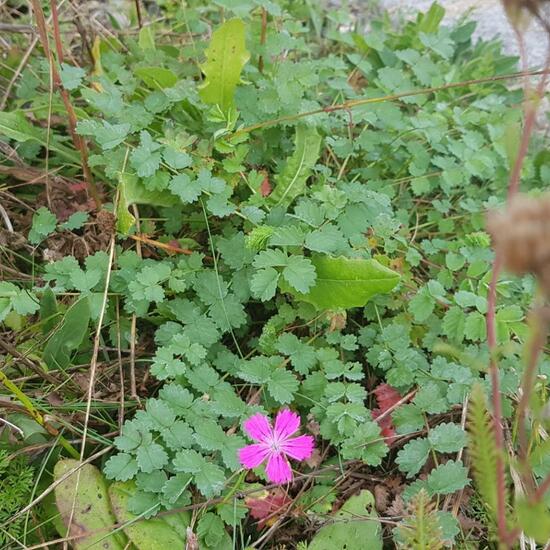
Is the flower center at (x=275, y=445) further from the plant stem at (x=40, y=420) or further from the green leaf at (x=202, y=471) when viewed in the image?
the plant stem at (x=40, y=420)

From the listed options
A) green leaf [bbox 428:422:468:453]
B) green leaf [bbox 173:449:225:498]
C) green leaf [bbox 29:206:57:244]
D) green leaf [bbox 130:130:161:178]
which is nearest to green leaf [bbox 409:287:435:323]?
green leaf [bbox 428:422:468:453]

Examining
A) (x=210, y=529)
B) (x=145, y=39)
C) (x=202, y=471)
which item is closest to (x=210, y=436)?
(x=202, y=471)

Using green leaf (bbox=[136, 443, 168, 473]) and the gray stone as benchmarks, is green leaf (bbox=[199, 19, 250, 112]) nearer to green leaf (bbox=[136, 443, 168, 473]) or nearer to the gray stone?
green leaf (bbox=[136, 443, 168, 473])

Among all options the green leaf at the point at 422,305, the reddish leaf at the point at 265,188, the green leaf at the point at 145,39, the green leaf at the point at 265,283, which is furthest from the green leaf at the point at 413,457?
the green leaf at the point at 145,39

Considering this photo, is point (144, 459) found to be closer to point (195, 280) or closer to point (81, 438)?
point (81, 438)

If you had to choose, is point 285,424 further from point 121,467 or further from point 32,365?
point 32,365
